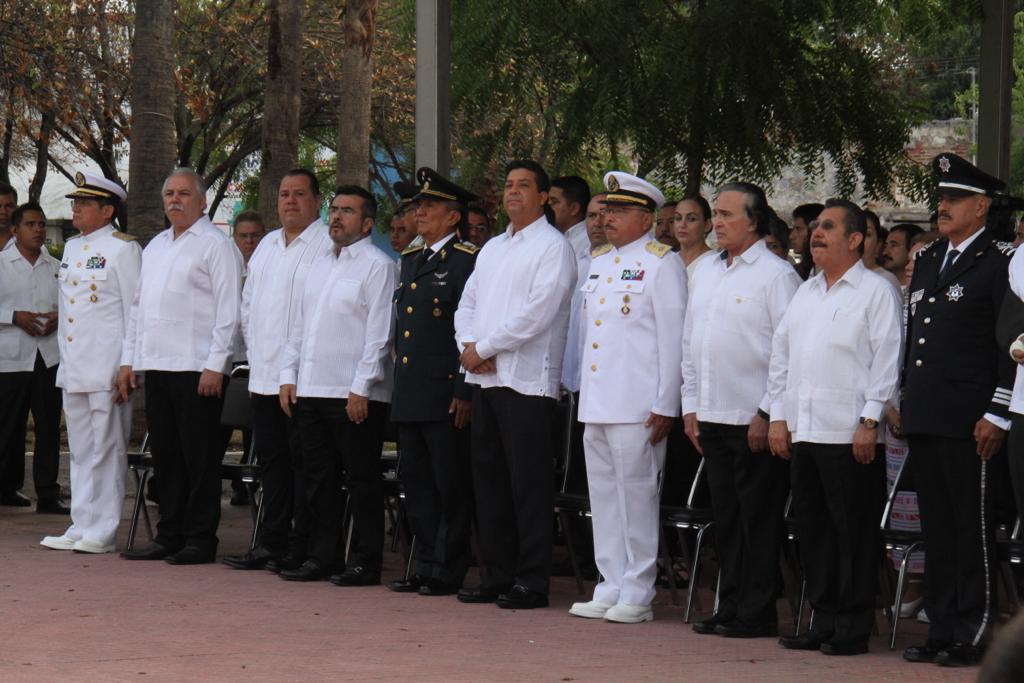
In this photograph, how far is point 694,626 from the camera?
702 centimetres

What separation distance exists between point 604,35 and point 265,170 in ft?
25.2

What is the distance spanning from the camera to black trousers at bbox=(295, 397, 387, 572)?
836 cm

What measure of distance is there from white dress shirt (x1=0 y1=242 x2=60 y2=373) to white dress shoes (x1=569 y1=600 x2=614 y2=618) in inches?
220

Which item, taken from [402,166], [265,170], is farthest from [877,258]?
[402,166]

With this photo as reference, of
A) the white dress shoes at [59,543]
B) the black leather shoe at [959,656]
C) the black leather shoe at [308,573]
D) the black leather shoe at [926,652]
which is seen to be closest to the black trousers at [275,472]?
the black leather shoe at [308,573]

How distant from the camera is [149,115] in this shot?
13.9 m

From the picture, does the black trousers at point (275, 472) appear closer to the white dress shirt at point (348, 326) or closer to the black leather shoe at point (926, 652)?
the white dress shirt at point (348, 326)

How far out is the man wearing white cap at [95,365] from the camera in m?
9.33

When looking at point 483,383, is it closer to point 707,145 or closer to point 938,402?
point 938,402

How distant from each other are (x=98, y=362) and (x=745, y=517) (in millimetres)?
4303

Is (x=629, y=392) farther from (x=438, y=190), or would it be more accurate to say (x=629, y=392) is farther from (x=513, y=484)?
(x=438, y=190)

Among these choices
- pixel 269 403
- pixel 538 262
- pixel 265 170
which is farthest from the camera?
pixel 265 170

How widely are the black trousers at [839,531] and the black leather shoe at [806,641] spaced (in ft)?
0.07

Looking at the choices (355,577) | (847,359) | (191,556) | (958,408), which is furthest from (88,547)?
(958,408)
